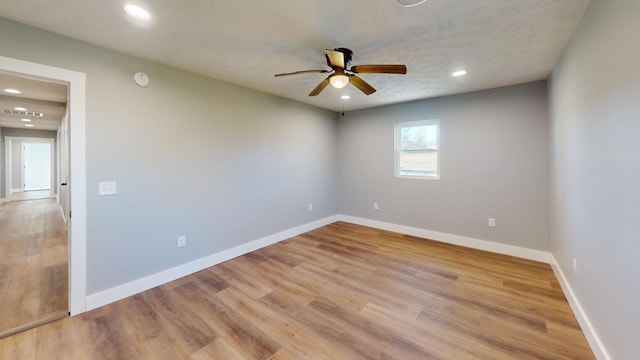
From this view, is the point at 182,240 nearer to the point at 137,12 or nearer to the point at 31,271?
the point at 31,271

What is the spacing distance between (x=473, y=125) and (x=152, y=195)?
4.61 metres

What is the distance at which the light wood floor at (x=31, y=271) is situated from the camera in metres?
2.23

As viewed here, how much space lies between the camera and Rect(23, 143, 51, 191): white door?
1106cm

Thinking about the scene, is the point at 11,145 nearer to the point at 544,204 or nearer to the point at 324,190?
the point at 324,190

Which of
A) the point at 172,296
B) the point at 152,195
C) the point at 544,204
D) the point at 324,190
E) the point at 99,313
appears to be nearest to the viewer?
the point at 99,313

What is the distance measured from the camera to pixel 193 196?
3111mm

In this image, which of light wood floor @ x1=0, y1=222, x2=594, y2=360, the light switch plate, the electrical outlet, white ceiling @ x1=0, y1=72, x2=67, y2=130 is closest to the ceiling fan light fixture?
light wood floor @ x1=0, y1=222, x2=594, y2=360

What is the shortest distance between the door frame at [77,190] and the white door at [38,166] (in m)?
13.4

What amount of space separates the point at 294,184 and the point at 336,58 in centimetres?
278

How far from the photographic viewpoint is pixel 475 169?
3875mm

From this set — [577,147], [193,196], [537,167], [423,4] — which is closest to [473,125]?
[537,167]

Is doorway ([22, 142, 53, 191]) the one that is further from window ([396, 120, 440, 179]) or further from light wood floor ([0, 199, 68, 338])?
window ([396, 120, 440, 179])

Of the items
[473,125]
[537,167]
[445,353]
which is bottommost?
[445,353]

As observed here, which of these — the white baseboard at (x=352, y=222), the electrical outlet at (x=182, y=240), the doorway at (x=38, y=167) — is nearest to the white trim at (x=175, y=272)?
the white baseboard at (x=352, y=222)
